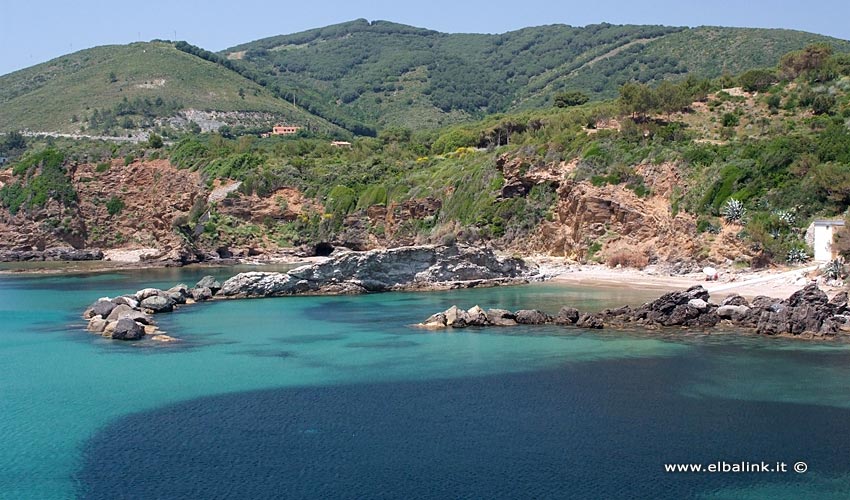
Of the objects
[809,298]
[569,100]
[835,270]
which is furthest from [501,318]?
[569,100]

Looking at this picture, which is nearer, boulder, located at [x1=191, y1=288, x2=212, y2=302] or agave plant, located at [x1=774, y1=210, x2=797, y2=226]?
agave plant, located at [x1=774, y1=210, x2=797, y2=226]

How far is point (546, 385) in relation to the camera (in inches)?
934

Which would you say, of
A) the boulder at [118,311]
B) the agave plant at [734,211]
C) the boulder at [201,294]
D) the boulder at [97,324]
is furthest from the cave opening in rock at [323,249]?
the boulder at [97,324]

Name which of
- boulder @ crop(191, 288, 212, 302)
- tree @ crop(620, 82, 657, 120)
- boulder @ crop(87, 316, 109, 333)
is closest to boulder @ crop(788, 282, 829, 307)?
boulder @ crop(87, 316, 109, 333)

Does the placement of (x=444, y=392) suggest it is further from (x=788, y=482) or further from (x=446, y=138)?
(x=446, y=138)

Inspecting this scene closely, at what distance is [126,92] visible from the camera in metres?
122

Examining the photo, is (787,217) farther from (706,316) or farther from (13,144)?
(13,144)

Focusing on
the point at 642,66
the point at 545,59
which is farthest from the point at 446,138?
the point at 545,59

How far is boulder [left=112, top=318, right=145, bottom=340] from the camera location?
3234cm

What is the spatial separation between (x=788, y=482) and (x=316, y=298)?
32932 millimetres

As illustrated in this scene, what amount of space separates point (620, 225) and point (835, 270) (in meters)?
16.8

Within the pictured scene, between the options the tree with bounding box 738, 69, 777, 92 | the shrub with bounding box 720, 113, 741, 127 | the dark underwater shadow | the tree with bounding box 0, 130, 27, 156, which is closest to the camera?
the dark underwater shadow

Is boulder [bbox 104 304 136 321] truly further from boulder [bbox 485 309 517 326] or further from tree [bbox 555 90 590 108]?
tree [bbox 555 90 590 108]

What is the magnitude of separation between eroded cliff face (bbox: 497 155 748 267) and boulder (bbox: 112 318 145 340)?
97.0 feet
